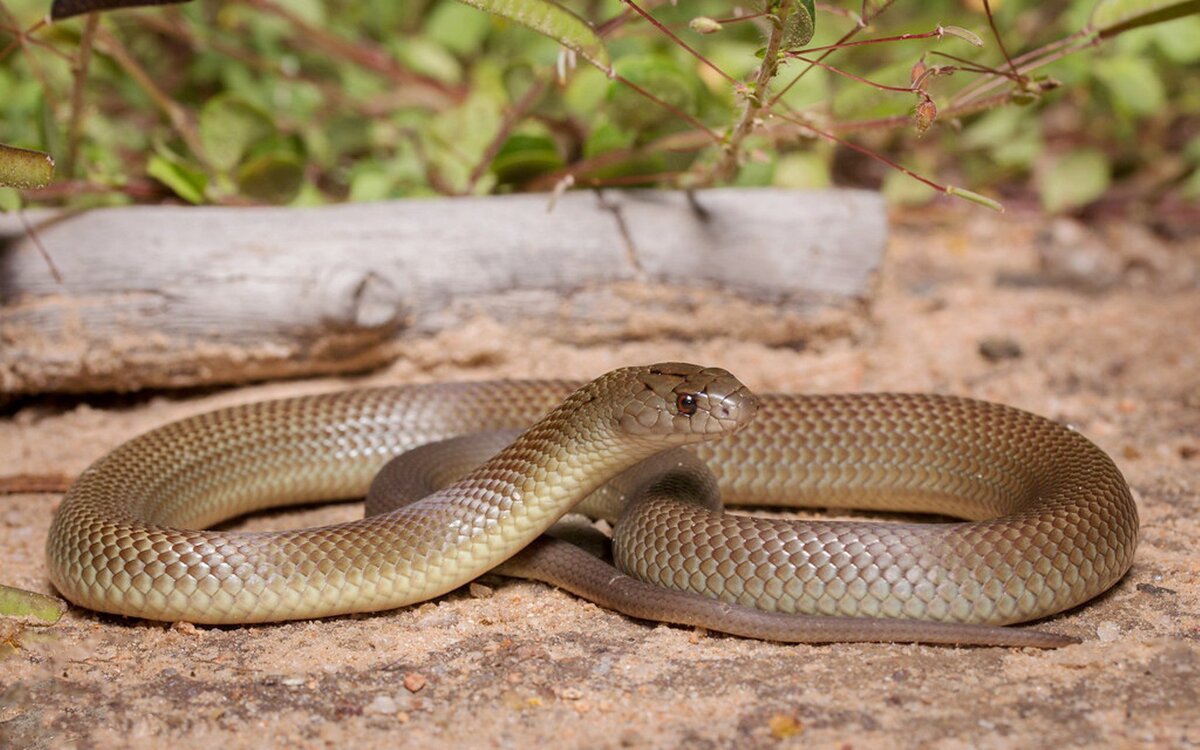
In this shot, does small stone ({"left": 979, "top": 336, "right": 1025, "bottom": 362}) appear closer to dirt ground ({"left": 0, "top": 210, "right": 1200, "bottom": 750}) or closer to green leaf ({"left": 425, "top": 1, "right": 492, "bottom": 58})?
dirt ground ({"left": 0, "top": 210, "right": 1200, "bottom": 750})

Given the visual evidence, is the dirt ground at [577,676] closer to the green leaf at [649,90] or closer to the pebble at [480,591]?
the pebble at [480,591]

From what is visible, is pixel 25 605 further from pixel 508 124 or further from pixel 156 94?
pixel 508 124

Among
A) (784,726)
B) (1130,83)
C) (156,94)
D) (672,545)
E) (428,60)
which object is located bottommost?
(784,726)

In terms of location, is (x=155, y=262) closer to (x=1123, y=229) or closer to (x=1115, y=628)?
(x=1115, y=628)

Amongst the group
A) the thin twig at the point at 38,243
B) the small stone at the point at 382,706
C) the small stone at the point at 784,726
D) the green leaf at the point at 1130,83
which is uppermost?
the green leaf at the point at 1130,83

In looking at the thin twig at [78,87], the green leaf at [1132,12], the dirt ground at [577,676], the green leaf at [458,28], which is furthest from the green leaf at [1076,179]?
the thin twig at [78,87]

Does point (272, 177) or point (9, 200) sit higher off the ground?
point (272, 177)

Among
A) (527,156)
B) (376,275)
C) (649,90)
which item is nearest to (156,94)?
(376,275)
